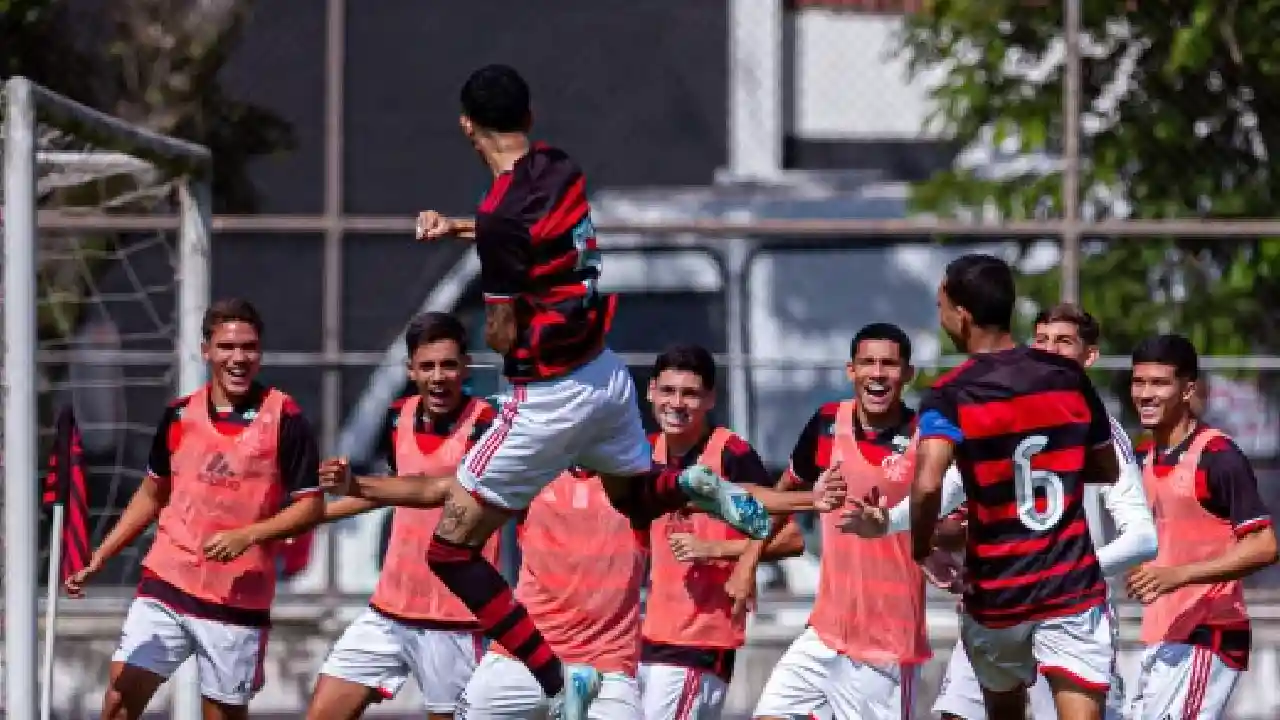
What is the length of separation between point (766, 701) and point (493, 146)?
104 inches

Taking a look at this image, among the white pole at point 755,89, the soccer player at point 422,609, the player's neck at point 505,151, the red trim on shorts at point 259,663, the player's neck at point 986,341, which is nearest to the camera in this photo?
the player's neck at point 986,341

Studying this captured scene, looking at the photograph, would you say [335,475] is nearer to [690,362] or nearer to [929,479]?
[690,362]

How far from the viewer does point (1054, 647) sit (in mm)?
7977

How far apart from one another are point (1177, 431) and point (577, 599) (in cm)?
231

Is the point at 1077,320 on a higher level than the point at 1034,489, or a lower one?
higher

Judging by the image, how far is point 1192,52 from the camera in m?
12.9

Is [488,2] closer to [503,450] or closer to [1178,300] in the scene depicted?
[1178,300]

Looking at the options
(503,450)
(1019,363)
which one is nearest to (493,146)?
(503,450)

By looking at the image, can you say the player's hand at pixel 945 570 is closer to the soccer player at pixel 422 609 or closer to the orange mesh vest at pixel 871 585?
the orange mesh vest at pixel 871 585

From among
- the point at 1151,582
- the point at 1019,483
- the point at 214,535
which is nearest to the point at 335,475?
the point at 214,535

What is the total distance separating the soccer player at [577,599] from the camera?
9.45 metres

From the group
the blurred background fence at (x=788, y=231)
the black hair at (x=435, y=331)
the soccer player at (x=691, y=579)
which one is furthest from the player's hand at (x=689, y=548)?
the blurred background fence at (x=788, y=231)

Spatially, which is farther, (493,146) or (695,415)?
(695,415)

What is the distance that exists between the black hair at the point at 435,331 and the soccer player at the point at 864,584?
4.53 ft
